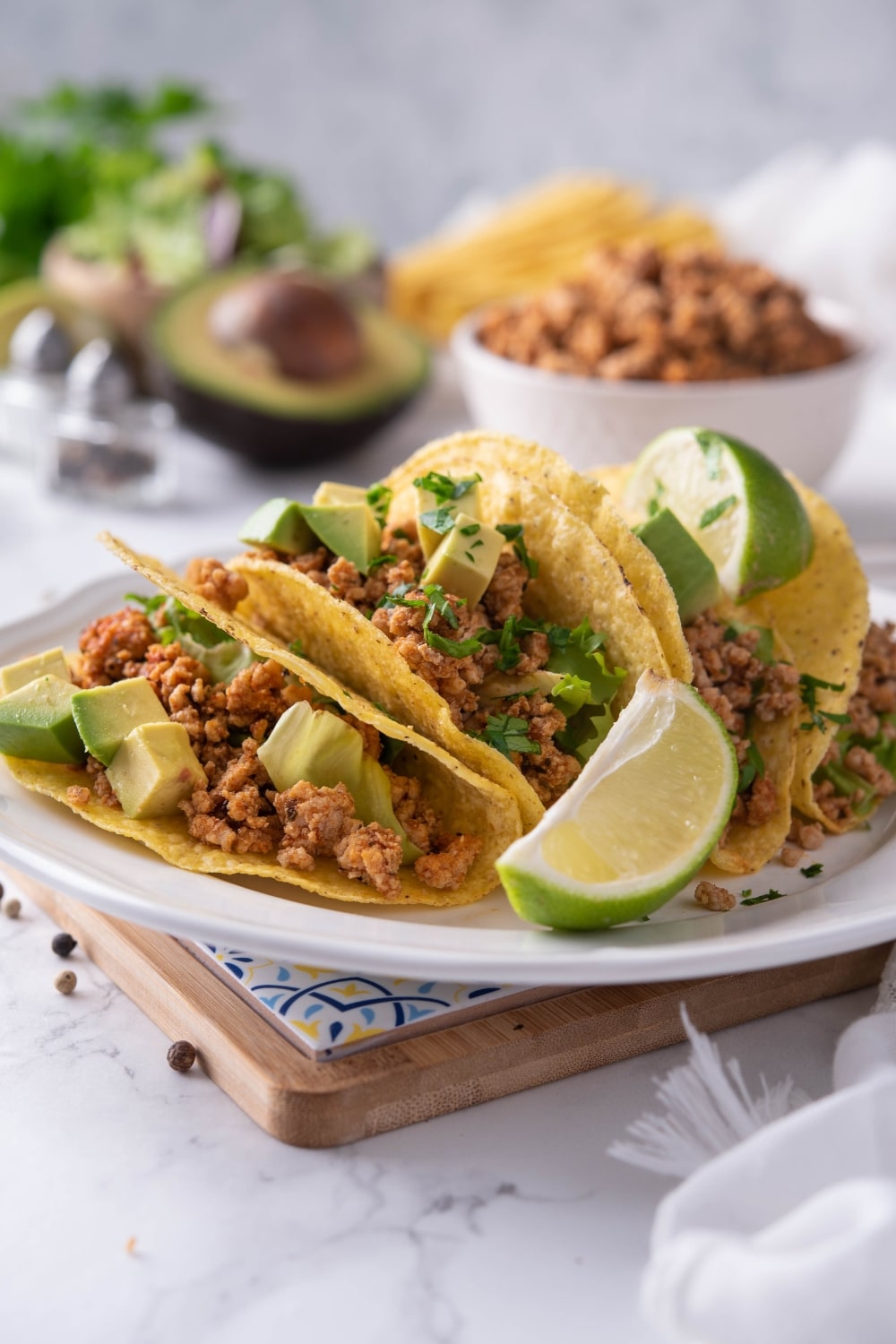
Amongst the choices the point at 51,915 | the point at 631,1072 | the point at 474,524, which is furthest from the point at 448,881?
the point at 51,915

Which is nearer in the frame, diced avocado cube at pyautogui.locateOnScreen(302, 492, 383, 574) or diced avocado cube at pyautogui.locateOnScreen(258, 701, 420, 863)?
diced avocado cube at pyautogui.locateOnScreen(258, 701, 420, 863)

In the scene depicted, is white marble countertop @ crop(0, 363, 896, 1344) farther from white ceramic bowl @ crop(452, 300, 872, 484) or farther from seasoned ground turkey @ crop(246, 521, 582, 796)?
white ceramic bowl @ crop(452, 300, 872, 484)

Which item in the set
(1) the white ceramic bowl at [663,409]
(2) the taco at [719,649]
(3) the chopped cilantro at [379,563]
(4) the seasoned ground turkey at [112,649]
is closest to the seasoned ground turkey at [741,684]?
(2) the taco at [719,649]

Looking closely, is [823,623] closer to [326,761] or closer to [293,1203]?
[326,761]

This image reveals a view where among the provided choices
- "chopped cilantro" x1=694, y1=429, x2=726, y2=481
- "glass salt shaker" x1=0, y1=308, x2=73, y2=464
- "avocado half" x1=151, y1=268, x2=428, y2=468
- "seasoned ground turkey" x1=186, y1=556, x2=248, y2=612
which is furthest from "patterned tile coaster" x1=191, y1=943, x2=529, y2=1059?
"glass salt shaker" x1=0, y1=308, x2=73, y2=464

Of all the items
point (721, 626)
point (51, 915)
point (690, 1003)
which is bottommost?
point (51, 915)

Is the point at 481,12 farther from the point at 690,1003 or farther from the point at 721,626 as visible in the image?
the point at 690,1003

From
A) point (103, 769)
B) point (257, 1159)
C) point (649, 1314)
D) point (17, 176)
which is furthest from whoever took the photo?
point (17, 176)
